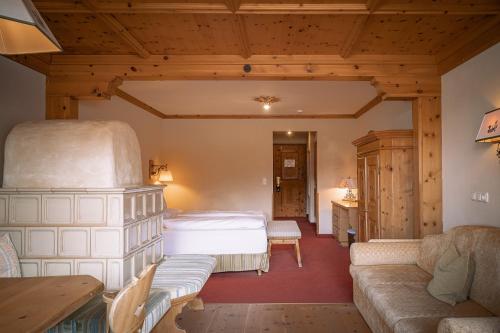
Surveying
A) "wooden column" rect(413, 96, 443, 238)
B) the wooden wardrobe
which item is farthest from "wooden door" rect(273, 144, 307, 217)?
"wooden column" rect(413, 96, 443, 238)

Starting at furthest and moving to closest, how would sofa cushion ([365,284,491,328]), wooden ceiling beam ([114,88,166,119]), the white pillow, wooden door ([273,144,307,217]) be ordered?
wooden door ([273,144,307,217]) → wooden ceiling beam ([114,88,166,119]) → the white pillow → sofa cushion ([365,284,491,328])

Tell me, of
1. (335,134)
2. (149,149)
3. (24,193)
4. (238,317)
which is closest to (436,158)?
(238,317)

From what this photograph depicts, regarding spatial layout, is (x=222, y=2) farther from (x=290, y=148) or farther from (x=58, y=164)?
(x=290, y=148)

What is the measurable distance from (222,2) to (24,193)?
2073 millimetres

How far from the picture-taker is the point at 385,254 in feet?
10.2

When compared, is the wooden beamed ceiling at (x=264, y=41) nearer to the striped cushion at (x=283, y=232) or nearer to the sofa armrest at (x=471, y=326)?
the sofa armrest at (x=471, y=326)

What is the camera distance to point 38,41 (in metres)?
1.50

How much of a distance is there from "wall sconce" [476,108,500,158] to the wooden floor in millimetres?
1856

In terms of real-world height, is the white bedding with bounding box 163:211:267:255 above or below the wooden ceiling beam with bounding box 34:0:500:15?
below

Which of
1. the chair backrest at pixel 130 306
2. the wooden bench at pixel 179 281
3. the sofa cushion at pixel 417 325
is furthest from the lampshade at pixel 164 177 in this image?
the sofa cushion at pixel 417 325

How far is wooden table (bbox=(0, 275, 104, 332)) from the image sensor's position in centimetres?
128

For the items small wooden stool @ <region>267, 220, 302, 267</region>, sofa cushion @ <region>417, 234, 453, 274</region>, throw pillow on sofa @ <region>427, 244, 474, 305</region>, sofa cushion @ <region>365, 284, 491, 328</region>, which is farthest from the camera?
small wooden stool @ <region>267, 220, 302, 267</region>

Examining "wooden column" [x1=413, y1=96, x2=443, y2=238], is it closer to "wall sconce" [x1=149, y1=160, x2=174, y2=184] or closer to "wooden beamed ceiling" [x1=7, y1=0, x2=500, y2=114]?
"wooden beamed ceiling" [x1=7, y1=0, x2=500, y2=114]

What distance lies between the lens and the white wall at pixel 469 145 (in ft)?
8.96
